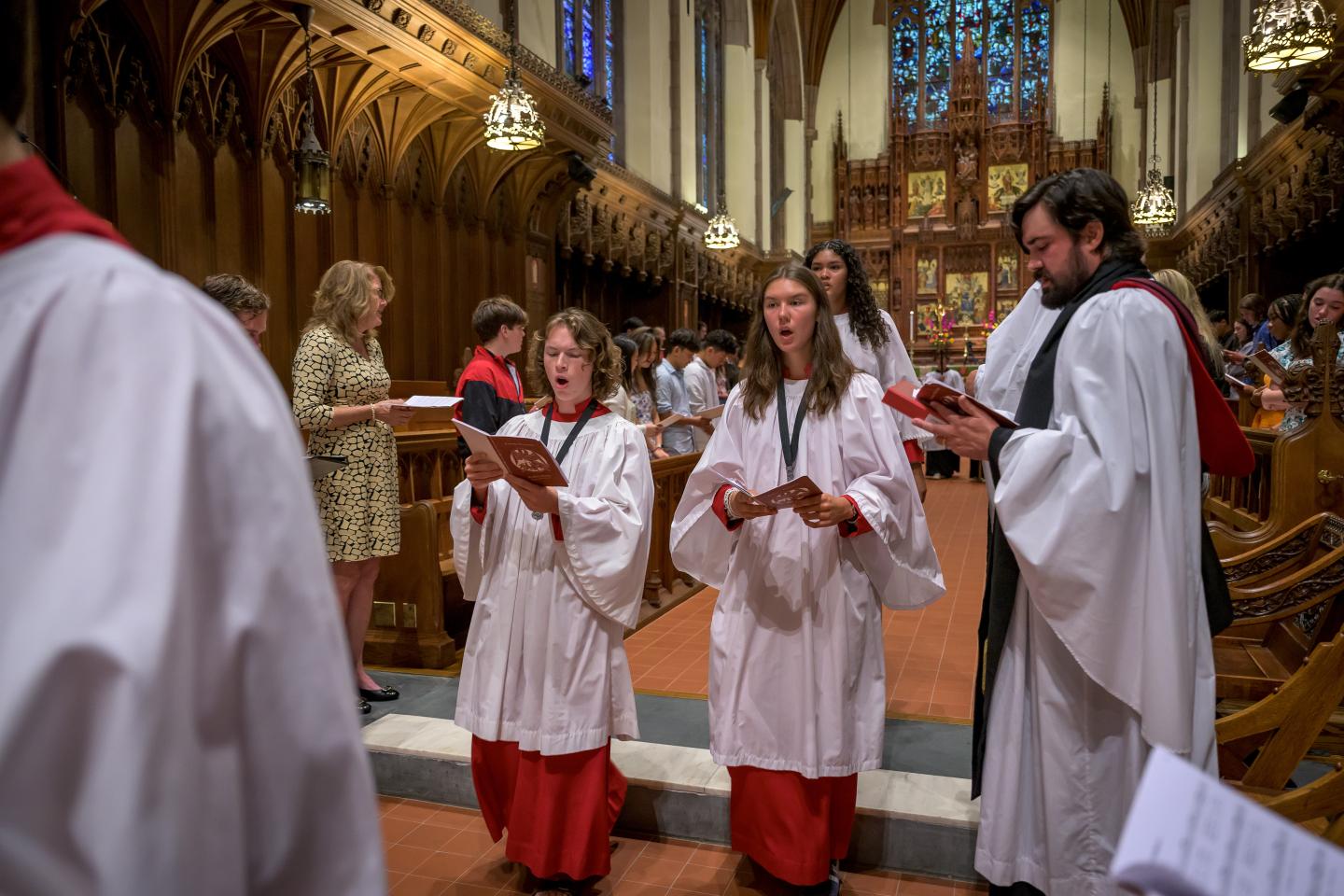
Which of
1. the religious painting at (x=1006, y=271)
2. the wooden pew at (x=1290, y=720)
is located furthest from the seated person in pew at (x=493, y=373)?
the religious painting at (x=1006, y=271)

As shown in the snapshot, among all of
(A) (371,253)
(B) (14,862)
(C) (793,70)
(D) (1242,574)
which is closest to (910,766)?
(D) (1242,574)

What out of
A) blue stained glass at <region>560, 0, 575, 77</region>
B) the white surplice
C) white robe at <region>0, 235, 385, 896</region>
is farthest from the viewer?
blue stained glass at <region>560, 0, 575, 77</region>

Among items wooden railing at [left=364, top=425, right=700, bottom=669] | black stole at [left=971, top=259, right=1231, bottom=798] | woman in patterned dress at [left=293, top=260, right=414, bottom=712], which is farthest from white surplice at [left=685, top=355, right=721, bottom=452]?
black stole at [left=971, top=259, right=1231, bottom=798]

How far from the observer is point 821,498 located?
256 centimetres

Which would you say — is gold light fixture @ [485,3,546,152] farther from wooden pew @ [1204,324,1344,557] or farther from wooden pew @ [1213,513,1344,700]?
wooden pew @ [1213,513,1344,700]

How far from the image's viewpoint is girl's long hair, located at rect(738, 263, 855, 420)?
285 centimetres

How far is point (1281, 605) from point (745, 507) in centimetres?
204

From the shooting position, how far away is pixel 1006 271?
2270 cm

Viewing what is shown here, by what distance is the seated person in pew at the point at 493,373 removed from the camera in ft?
13.9

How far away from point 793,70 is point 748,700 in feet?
75.6

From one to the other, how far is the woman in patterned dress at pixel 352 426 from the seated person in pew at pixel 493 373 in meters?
0.36

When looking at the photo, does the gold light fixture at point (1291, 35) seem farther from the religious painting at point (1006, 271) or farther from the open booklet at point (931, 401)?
the religious painting at point (1006, 271)

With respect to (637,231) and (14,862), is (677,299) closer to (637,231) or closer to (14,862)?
(637,231)

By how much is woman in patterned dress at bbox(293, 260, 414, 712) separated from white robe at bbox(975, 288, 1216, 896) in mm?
2587
